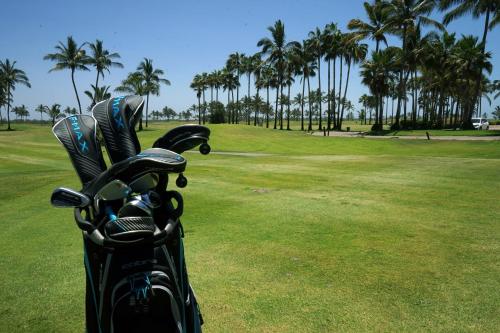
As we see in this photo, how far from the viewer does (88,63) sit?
71000mm

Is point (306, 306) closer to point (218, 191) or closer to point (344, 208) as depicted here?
point (344, 208)

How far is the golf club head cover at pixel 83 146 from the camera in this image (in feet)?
7.69

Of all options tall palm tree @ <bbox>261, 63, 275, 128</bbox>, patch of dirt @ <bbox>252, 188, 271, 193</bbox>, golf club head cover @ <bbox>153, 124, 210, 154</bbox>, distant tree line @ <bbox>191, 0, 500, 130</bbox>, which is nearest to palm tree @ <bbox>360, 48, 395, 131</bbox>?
distant tree line @ <bbox>191, 0, 500, 130</bbox>

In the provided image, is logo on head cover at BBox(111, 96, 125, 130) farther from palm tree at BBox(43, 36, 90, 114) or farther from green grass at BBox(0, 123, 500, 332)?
palm tree at BBox(43, 36, 90, 114)

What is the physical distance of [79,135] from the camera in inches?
95.7

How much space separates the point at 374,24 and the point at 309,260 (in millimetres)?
58290

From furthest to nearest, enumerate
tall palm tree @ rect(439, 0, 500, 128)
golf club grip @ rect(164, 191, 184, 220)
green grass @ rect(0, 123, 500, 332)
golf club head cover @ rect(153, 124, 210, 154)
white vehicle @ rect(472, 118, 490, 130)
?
white vehicle @ rect(472, 118, 490, 130), tall palm tree @ rect(439, 0, 500, 128), green grass @ rect(0, 123, 500, 332), golf club head cover @ rect(153, 124, 210, 154), golf club grip @ rect(164, 191, 184, 220)

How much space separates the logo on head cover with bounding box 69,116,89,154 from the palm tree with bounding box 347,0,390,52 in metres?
57.0

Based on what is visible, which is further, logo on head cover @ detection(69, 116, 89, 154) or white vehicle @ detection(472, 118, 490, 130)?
white vehicle @ detection(472, 118, 490, 130)

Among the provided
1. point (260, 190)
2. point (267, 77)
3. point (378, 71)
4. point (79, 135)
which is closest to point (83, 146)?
point (79, 135)

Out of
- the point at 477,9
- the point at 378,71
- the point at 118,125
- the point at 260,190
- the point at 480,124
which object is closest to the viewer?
the point at 118,125

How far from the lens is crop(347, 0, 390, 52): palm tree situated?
53375 millimetres

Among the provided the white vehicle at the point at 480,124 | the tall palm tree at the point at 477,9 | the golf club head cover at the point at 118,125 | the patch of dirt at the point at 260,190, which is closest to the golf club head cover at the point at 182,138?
the golf club head cover at the point at 118,125

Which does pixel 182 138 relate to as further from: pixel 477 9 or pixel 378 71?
pixel 378 71
